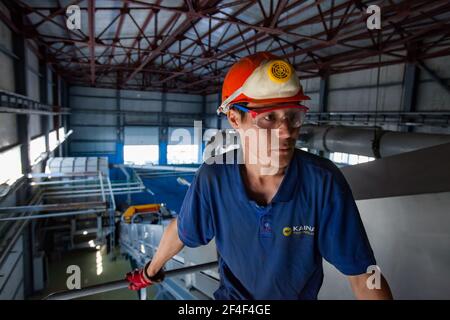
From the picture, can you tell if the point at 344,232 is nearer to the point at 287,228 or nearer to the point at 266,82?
the point at 287,228

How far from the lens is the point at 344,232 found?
1350mm

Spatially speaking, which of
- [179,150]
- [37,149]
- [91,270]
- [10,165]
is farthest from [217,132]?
[179,150]

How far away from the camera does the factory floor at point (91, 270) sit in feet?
33.4

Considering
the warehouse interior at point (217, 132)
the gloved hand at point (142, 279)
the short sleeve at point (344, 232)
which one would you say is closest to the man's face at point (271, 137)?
the short sleeve at point (344, 232)

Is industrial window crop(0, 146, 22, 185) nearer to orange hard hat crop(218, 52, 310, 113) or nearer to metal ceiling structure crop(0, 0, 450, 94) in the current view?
metal ceiling structure crop(0, 0, 450, 94)

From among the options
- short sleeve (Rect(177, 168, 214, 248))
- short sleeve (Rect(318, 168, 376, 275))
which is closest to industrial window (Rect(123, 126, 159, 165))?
short sleeve (Rect(177, 168, 214, 248))

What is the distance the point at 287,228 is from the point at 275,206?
119 mm

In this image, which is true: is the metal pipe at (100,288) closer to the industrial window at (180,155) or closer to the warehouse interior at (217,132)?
the warehouse interior at (217,132)

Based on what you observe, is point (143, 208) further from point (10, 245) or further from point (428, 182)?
point (428, 182)

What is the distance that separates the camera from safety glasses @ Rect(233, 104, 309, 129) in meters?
1.40

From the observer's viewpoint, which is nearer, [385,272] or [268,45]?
[385,272]

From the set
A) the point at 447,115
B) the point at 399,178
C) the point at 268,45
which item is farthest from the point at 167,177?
the point at 399,178

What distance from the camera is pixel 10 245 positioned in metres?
7.09
